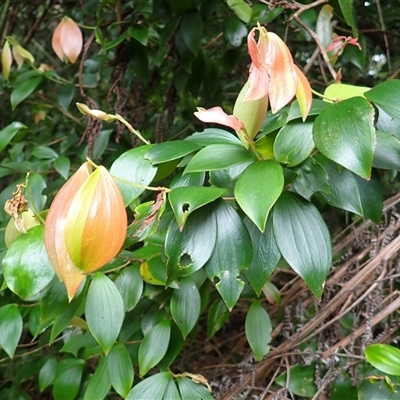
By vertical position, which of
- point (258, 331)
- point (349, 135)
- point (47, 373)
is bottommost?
point (47, 373)

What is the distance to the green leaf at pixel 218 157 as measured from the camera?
35 cm

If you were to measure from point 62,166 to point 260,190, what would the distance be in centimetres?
54

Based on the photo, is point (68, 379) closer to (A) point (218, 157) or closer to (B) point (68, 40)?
(A) point (218, 157)

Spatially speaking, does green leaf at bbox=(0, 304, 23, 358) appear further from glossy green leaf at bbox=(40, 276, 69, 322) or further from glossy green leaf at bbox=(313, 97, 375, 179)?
glossy green leaf at bbox=(313, 97, 375, 179)

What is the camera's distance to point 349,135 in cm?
32

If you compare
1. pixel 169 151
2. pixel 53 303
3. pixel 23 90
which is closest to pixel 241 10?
pixel 23 90

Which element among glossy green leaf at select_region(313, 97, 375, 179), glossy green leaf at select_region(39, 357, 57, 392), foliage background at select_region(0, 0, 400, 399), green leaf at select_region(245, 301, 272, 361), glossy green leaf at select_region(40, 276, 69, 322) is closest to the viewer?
glossy green leaf at select_region(313, 97, 375, 179)

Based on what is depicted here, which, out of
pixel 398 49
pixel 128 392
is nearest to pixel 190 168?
pixel 128 392

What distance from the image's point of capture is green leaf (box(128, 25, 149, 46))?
2.52 ft

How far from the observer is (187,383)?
502mm

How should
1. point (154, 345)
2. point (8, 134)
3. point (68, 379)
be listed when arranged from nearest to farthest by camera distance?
point (154, 345)
point (68, 379)
point (8, 134)

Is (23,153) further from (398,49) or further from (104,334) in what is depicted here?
(398,49)

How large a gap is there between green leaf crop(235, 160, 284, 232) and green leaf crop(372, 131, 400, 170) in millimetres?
104

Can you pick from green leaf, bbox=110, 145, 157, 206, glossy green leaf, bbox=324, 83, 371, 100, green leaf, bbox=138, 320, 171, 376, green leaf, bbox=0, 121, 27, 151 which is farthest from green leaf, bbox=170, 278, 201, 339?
green leaf, bbox=0, 121, 27, 151
